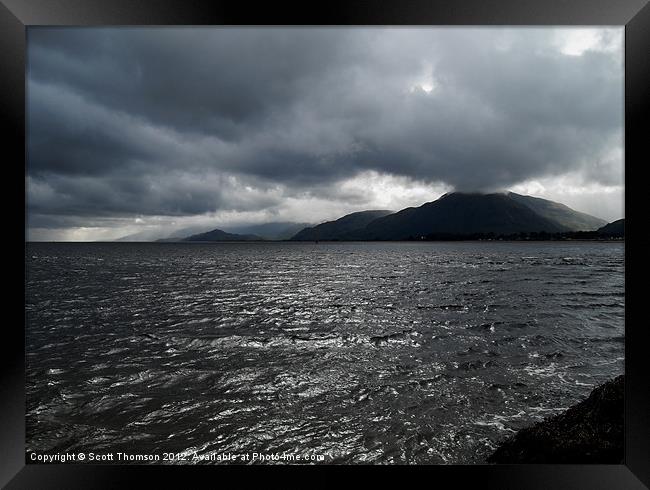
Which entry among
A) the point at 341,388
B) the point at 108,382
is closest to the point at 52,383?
the point at 108,382

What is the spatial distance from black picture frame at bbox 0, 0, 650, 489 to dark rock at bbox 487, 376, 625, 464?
79 cm

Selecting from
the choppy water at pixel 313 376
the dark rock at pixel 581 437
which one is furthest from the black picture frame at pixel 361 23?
the choppy water at pixel 313 376

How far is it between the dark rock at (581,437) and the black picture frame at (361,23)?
2.58 feet

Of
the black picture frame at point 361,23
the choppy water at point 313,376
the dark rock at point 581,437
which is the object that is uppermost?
the black picture frame at point 361,23

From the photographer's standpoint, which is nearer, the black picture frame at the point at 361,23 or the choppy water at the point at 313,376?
the black picture frame at the point at 361,23

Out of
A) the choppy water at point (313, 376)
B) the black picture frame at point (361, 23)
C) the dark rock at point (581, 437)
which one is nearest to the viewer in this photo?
the black picture frame at point (361, 23)

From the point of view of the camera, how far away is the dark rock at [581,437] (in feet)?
10.8

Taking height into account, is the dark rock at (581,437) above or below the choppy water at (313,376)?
above

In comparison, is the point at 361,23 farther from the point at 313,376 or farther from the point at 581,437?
the point at 313,376

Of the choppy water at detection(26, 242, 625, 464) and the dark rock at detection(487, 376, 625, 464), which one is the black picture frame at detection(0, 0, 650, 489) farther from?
the choppy water at detection(26, 242, 625, 464)

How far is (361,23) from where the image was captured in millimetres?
2840

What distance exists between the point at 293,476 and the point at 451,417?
4775mm

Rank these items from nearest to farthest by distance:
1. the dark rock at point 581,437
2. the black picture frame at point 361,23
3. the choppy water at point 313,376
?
the black picture frame at point 361,23 < the dark rock at point 581,437 < the choppy water at point 313,376

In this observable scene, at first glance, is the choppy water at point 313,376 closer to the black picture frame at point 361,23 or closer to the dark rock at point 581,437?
the dark rock at point 581,437
